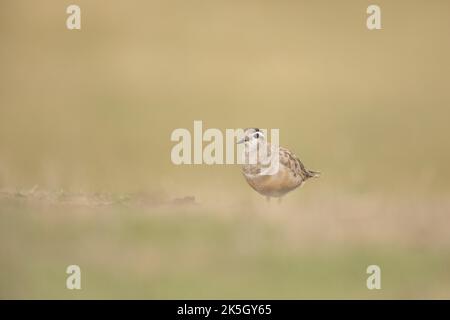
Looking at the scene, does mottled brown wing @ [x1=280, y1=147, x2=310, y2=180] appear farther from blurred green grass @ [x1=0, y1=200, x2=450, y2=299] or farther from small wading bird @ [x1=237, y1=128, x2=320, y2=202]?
blurred green grass @ [x1=0, y1=200, x2=450, y2=299]

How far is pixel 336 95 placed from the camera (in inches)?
91.1

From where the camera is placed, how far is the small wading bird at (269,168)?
2234 mm

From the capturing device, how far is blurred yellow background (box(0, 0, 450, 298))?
2277mm

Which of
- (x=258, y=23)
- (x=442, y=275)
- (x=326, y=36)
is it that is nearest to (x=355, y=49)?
(x=326, y=36)

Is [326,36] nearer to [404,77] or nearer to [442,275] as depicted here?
[404,77]

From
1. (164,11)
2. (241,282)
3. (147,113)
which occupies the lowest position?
(241,282)

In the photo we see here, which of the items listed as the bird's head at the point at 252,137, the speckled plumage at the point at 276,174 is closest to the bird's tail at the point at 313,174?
the speckled plumage at the point at 276,174

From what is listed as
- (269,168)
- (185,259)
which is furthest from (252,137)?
(185,259)

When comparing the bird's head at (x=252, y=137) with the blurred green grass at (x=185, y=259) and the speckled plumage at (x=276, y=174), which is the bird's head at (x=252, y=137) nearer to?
the speckled plumage at (x=276, y=174)

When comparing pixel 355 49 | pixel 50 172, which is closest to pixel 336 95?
pixel 355 49

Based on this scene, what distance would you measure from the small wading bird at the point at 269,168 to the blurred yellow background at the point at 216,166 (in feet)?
0.13
